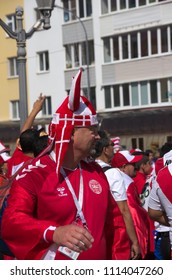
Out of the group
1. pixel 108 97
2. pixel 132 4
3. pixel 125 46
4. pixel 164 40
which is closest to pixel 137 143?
pixel 108 97

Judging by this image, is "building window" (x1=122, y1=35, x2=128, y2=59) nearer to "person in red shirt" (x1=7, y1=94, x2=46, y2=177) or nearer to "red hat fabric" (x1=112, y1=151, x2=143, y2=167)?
"red hat fabric" (x1=112, y1=151, x2=143, y2=167)

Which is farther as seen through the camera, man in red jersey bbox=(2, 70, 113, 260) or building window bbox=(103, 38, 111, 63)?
building window bbox=(103, 38, 111, 63)

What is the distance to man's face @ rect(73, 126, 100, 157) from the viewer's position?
396cm

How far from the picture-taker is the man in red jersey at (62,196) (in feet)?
12.1

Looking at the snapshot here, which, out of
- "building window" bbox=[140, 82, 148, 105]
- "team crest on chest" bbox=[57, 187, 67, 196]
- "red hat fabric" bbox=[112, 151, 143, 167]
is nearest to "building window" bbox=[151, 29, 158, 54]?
"building window" bbox=[140, 82, 148, 105]

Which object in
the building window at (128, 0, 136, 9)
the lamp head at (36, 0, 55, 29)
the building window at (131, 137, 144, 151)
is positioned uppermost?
the building window at (128, 0, 136, 9)

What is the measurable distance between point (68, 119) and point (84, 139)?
0.47ft

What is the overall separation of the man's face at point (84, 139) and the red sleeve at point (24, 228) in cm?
41

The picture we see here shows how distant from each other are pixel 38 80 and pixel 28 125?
38.2 meters

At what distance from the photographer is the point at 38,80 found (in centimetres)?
4503

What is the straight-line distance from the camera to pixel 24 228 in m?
3.66

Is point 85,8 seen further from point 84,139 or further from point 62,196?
point 62,196
